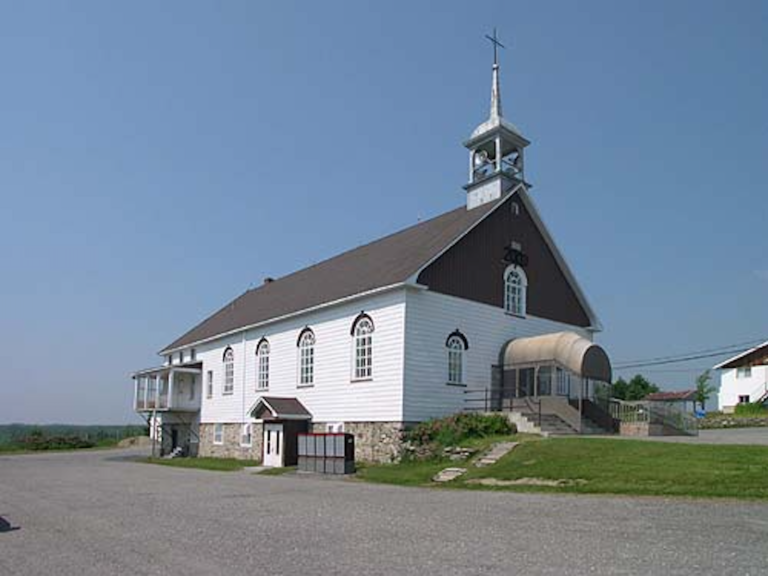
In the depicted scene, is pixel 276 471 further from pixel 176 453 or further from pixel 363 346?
pixel 176 453

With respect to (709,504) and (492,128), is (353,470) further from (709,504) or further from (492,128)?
(492,128)

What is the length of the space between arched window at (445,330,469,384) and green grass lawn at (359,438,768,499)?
5.75 meters

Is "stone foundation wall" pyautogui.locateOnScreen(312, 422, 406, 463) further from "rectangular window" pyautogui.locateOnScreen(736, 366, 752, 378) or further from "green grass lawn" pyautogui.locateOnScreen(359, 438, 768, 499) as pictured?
"rectangular window" pyautogui.locateOnScreen(736, 366, 752, 378)

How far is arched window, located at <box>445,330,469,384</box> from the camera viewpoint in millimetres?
27297

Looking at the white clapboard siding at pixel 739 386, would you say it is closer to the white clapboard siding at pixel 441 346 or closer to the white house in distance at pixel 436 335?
the white house in distance at pixel 436 335

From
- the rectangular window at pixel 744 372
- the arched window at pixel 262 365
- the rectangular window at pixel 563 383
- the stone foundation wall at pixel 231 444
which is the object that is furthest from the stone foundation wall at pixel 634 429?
the rectangular window at pixel 744 372

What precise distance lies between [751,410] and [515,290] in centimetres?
2364

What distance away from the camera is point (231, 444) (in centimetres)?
3709

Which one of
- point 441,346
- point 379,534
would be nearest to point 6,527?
point 379,534

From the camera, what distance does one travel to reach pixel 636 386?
254ft

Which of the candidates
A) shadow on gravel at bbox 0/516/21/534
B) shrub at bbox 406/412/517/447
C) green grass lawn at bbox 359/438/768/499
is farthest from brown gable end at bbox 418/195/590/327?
shadow on gravel at bbox 0/516/21/534

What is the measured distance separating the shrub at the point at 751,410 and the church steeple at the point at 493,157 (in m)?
22.3

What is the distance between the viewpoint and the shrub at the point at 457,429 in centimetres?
2403

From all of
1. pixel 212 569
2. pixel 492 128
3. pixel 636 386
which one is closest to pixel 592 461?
pixel 212 569
